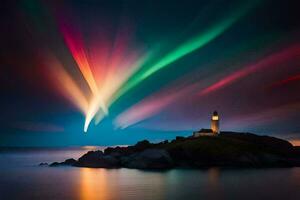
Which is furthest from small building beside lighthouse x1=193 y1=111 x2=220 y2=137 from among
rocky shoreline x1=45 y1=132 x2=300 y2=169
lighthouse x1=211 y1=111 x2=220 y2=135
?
rocky shoreline x1=45 y1=132 x2=300 y2=169

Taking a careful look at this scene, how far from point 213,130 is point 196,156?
26.9 meters

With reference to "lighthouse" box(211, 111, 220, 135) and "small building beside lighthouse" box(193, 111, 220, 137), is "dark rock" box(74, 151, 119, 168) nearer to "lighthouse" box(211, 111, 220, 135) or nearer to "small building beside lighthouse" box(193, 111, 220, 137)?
"small building beside lighthouse" box(193, 111, 220, 137)

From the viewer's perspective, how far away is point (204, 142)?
123 meters

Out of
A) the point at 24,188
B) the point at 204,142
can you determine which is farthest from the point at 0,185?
the point at 204,142

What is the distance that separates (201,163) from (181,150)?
5.93 metres

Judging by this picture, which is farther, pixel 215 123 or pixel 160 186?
pixel 215 123

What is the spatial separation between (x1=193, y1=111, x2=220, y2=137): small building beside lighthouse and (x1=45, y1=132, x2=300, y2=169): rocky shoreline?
27.7ft

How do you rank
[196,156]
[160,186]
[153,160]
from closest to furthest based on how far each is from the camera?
[160,186]
[153,160]
[196,156]

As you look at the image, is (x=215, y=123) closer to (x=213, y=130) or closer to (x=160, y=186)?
(x=213, y=130)

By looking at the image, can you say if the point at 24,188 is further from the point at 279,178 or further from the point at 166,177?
the point at 279,178

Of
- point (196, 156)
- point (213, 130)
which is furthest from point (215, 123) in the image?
point (196, 156)

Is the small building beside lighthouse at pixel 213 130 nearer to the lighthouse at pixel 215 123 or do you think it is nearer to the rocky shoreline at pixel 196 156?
the lighthouse at pixel 215 123

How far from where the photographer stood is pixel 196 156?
119812 millimetres

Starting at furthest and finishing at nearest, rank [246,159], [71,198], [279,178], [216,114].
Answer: [216,114], [246,159], [279,178], [71,198]
